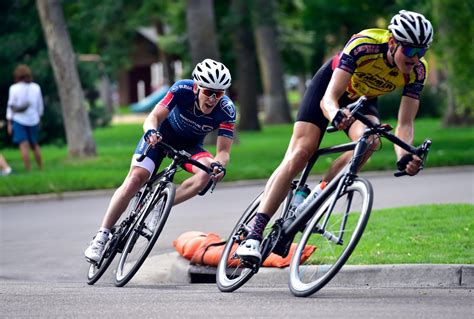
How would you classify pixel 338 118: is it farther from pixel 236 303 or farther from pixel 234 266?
pixel 234 266

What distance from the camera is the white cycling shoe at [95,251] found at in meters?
9.88

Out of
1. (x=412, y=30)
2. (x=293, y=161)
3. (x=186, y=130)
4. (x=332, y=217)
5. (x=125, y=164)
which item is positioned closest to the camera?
(x=412, y=30)

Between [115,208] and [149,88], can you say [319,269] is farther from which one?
[149,88]

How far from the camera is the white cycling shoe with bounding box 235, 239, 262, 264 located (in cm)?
834

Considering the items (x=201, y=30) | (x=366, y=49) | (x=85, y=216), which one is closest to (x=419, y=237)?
(x=366, y=49)

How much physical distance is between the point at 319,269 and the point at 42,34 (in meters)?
21.1

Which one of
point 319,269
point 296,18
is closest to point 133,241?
point 319,269

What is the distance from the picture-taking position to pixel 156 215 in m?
9.64

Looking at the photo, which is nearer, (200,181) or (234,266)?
(234,266)

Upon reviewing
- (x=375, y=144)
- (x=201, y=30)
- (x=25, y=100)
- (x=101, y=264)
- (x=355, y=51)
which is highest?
(x=355, y=51)

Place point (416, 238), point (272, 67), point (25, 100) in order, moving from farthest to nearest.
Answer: point (272, 67)
point (25, 100)
point (416, 238)

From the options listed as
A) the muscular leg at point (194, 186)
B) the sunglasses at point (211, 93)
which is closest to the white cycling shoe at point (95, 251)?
the muscular leg at point (194, 186)

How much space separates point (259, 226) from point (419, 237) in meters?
2.77

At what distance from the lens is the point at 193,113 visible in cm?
998
